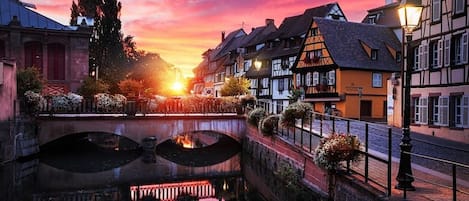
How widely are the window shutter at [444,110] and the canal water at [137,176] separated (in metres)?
8.62

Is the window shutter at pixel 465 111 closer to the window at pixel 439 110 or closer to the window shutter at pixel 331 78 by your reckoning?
the window at pixel 439 110

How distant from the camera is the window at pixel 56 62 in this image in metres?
34.2

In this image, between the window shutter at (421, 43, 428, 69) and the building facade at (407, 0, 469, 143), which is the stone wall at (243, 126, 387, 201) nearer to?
the building facade at (407, 0, 469, 143)

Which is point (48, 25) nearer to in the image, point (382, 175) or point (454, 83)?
point (454, 83)

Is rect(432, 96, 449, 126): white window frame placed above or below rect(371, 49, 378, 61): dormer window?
below

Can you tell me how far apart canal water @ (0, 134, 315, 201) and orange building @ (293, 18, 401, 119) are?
11983mm

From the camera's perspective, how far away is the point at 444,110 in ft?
66.7

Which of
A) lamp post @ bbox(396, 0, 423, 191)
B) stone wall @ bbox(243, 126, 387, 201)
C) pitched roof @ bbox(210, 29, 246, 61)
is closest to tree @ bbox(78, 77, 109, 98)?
stone wall @ bbox(243, 126, 387, 201)

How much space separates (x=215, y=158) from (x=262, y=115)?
5325 mm

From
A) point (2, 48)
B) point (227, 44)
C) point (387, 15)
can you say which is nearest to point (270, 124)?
point (2, 48)

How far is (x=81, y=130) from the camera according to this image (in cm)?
2370

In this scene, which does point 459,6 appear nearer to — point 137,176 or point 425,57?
point 425,57

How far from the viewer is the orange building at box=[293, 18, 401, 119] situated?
35312mm

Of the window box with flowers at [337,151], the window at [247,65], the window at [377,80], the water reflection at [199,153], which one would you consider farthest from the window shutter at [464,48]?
the window at [247,65]
